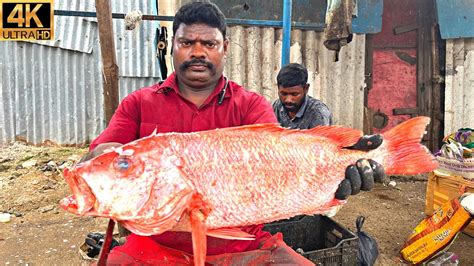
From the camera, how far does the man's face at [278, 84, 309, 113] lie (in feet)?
14.7

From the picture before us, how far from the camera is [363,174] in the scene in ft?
6.63

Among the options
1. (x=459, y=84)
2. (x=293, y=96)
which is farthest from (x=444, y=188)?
(x=459, y=84)

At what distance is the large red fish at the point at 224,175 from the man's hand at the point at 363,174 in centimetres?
3

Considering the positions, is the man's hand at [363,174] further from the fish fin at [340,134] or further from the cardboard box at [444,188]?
the cardboard box at [444,188]

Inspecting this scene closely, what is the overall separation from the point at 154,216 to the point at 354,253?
7.12ft

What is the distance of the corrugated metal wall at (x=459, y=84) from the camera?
7.27m

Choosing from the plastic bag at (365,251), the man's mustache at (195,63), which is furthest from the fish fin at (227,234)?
the plastic bag at (365,251)

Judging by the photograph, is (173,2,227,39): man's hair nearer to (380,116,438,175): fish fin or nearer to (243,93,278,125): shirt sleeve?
(243,93,278,125): shirt sleeve

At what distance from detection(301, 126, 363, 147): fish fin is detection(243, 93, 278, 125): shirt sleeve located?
40cm

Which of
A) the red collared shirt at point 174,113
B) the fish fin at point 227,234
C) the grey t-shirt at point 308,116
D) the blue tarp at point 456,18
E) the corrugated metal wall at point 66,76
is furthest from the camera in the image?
the corrugated metal wall at point 66,76

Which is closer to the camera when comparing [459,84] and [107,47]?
[107,47]

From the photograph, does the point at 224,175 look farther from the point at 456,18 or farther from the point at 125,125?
the point at 456,18

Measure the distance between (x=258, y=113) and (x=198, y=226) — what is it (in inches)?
37.6

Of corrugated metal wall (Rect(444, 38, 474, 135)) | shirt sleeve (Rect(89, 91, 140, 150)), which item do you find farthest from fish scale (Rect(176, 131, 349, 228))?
corrugated metal wall (Rect(444, 38, 474, 135))
